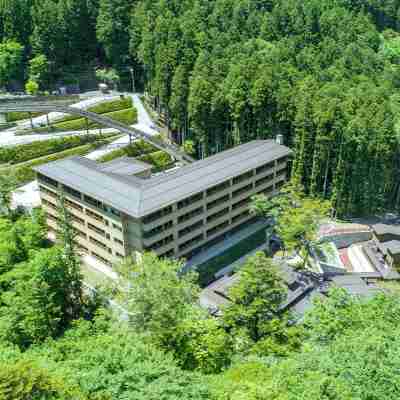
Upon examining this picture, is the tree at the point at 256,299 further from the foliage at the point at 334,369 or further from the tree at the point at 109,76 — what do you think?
the tree at the point at 109,76

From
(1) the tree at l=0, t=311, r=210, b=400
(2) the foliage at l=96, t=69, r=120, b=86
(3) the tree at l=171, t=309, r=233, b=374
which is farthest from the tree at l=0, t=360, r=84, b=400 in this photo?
(2) the foliage at l=96, t=69, r=120, b=86

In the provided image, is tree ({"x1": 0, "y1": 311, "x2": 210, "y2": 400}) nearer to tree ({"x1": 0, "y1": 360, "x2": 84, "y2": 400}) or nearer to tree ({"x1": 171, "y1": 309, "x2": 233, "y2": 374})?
tree ({"x1": 0, "y1": 360, "x2": 84, "y2": 400})

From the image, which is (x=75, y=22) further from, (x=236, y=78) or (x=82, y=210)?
(x=82, y=210)

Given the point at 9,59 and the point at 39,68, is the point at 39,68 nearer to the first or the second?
the point at 39,68

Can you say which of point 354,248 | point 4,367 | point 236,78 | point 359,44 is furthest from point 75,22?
point 4,367

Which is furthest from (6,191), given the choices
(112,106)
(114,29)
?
(114,29)

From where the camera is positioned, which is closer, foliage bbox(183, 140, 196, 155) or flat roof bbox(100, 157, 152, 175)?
flat roof bbox(100, 157, 152, 175)
